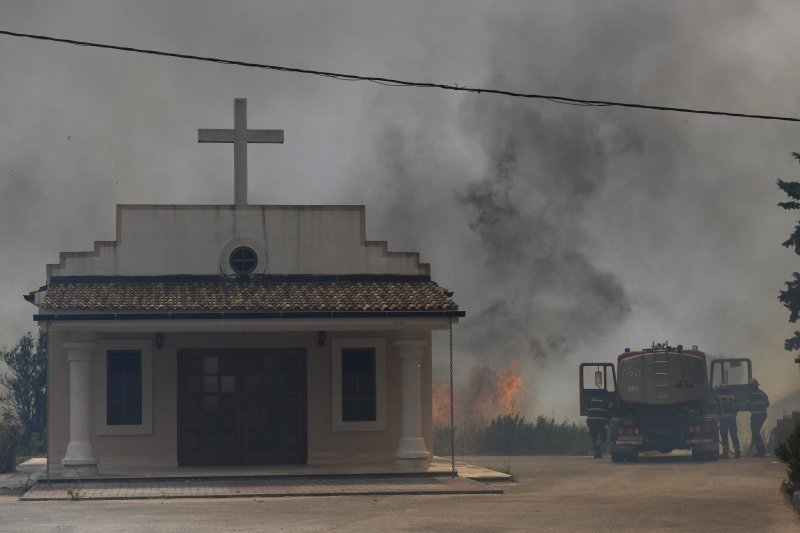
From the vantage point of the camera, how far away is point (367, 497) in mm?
24156

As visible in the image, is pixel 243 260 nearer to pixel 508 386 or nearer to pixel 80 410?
pixel 80 410

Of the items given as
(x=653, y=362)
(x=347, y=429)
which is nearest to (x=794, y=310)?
(x=653, y=362)

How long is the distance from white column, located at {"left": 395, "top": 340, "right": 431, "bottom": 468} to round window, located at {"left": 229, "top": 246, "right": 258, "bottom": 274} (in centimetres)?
390

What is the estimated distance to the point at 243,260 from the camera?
3081cm

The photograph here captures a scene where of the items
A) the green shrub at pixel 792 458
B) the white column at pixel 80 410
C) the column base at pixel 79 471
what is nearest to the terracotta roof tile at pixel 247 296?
the white column at pixel 80 410

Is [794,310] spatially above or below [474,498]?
above

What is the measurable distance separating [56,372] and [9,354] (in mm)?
13141

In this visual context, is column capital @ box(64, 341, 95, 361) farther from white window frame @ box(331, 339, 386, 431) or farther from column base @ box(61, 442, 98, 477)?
white window frame @ box(331, 339, 386, 431)

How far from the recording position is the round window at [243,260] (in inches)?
1212

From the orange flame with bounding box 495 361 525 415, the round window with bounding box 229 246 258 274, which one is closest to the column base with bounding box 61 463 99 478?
the round window with bounding box 229 246 258 274

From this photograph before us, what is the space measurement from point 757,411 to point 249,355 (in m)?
15.9

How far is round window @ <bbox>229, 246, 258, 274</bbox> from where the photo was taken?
30.8m

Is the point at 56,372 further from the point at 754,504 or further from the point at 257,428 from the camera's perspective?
the point at 754,504

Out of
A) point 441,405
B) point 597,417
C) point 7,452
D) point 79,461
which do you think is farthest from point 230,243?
point 441,405
